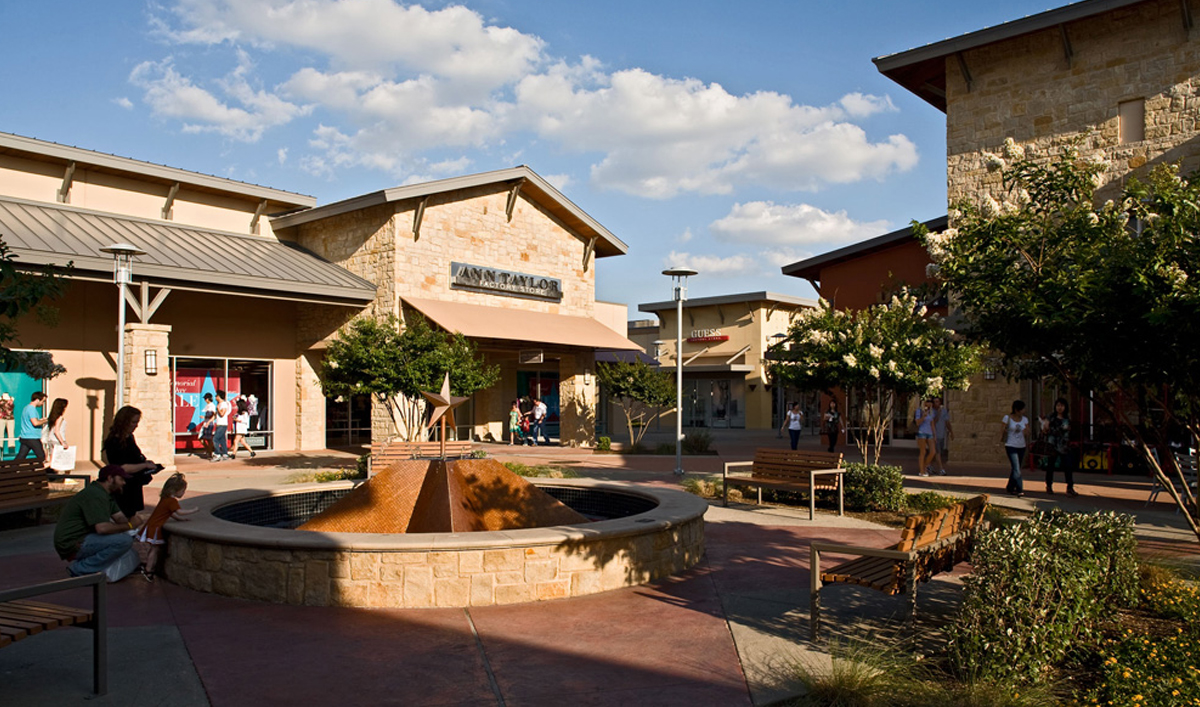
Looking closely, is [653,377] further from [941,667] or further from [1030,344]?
[941,667]

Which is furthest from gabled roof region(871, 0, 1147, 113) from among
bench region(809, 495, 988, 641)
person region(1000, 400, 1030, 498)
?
bench region(809, 495, 988, 641)

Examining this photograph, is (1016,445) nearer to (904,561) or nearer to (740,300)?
(904,561)

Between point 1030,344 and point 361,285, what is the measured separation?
671 inches

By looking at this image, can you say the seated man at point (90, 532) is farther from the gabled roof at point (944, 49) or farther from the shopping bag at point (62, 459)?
the gabled roof at point (944, 49)

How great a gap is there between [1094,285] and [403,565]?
5.40 meters

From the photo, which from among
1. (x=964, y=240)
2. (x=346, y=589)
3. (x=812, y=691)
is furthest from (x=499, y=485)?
(x=964, y=240)

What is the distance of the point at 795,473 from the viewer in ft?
38.5

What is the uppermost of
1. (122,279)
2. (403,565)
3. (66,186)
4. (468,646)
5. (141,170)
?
(141,170)

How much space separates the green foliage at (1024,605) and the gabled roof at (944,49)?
1513cm

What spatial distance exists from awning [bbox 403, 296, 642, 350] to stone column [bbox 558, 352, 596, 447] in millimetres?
1002

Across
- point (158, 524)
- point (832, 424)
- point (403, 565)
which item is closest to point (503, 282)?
point (832, 424)

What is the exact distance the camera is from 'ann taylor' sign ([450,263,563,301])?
22.0 m

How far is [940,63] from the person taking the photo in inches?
755

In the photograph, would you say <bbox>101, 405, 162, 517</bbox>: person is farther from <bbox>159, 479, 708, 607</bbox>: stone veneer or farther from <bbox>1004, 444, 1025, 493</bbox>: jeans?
<bbox>1004, 444, 1025, 493</bbox>: jeans
